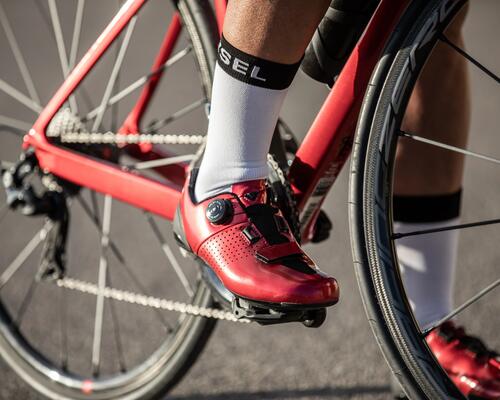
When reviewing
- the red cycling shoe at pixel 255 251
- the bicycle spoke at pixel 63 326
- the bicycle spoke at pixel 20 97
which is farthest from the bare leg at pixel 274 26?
the bicycle spoke at pixel 63 326

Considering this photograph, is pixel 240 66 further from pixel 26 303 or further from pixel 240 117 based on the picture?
pixel 26 303

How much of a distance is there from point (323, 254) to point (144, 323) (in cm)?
70

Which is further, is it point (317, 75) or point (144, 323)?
point (144, 323)

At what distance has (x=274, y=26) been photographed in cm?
132

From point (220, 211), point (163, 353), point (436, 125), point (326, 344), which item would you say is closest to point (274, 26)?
point (220, 211)

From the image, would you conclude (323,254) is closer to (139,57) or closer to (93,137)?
(93,137)

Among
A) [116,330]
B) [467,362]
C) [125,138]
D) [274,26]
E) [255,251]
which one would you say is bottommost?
[116,330]

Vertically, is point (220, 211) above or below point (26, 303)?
above

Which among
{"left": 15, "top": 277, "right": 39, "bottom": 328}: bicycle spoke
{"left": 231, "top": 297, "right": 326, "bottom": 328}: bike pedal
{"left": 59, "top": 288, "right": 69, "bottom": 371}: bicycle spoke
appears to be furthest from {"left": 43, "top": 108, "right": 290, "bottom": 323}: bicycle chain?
{"left": 15, "top": 277, "right": 39, "bottom": 328}: bicycle spoke

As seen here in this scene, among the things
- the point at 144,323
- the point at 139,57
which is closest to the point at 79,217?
the point at 144,323

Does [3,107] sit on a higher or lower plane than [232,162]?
lower

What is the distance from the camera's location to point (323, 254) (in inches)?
113

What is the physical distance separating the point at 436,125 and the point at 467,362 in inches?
20.1

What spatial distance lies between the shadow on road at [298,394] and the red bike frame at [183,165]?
532mm
